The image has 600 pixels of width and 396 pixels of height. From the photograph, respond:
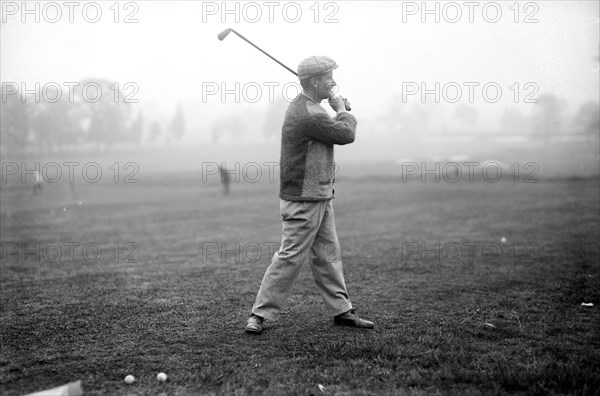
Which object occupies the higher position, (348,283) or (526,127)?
(526,127)

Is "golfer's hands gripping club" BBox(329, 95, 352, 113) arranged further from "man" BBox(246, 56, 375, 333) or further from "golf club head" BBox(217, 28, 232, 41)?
"golf club head" BBox(217, 28, 232, 41)

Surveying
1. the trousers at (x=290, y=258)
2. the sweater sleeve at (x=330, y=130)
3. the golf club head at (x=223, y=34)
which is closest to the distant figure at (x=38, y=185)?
the golf club head at (x=223, y=34)

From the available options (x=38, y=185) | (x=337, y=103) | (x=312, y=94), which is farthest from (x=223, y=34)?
(x=38, y=185)

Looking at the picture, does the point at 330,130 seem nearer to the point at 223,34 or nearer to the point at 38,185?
the point at 223,34

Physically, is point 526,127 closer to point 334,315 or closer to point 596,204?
point 596,204

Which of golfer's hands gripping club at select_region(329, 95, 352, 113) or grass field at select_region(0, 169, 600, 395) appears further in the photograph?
golfer's hands gripping club at select_region(329, 95, 352, 113)

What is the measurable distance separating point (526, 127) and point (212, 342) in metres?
91.1

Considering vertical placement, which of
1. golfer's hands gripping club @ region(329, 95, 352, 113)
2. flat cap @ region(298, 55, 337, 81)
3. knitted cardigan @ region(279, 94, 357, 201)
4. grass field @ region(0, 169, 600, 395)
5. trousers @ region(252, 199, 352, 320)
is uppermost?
flat cap @ region(298, 55, 337, 81)

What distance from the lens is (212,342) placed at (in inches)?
203

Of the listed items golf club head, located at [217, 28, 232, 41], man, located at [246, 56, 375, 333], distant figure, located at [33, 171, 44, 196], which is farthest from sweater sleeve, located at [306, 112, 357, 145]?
distant figure, located at [33, 171, 44, 196]

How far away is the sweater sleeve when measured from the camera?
17.5 ft

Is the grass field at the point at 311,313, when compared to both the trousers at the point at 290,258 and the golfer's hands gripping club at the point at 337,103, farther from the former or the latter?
the golfer's hands gripping club at the point at 337,103

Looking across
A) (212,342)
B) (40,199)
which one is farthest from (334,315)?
(40,199)

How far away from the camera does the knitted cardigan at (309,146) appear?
536 centimetres
